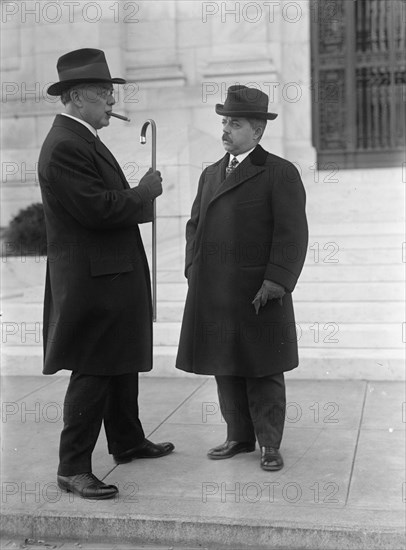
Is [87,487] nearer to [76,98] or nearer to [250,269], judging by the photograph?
[250,269]

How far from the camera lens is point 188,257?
468cm

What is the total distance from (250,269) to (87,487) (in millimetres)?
1351

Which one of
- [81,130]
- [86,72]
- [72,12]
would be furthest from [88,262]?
[72,12]

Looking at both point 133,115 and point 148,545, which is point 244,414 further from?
point 133,115

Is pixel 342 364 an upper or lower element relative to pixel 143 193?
lower

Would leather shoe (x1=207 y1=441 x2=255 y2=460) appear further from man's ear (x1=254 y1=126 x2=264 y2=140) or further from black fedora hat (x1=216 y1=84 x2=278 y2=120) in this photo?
black fedora hat (x1=216 y1=84 x2=278 y2=120)

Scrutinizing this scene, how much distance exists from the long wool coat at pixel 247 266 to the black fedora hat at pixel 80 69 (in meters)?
0.84

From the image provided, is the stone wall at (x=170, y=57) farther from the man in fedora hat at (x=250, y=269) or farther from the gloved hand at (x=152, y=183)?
the gloved hand at (x=152, y=183)

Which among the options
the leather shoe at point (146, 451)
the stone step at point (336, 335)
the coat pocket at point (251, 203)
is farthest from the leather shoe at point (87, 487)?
the stone step at point (336, 335)

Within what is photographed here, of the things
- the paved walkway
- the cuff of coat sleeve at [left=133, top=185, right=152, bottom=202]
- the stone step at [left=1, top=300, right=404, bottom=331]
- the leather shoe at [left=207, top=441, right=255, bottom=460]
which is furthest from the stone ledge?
the stone step at [left=1, top=300, right=404, bottom=331]

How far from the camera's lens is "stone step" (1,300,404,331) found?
6.95 meters

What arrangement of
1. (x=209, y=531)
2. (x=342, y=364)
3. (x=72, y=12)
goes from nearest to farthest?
(x=209, y=531) < (x=342, y=364) < (x=72, y=12)

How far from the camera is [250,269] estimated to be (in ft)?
14.6

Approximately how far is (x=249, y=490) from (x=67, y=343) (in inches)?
44.5
